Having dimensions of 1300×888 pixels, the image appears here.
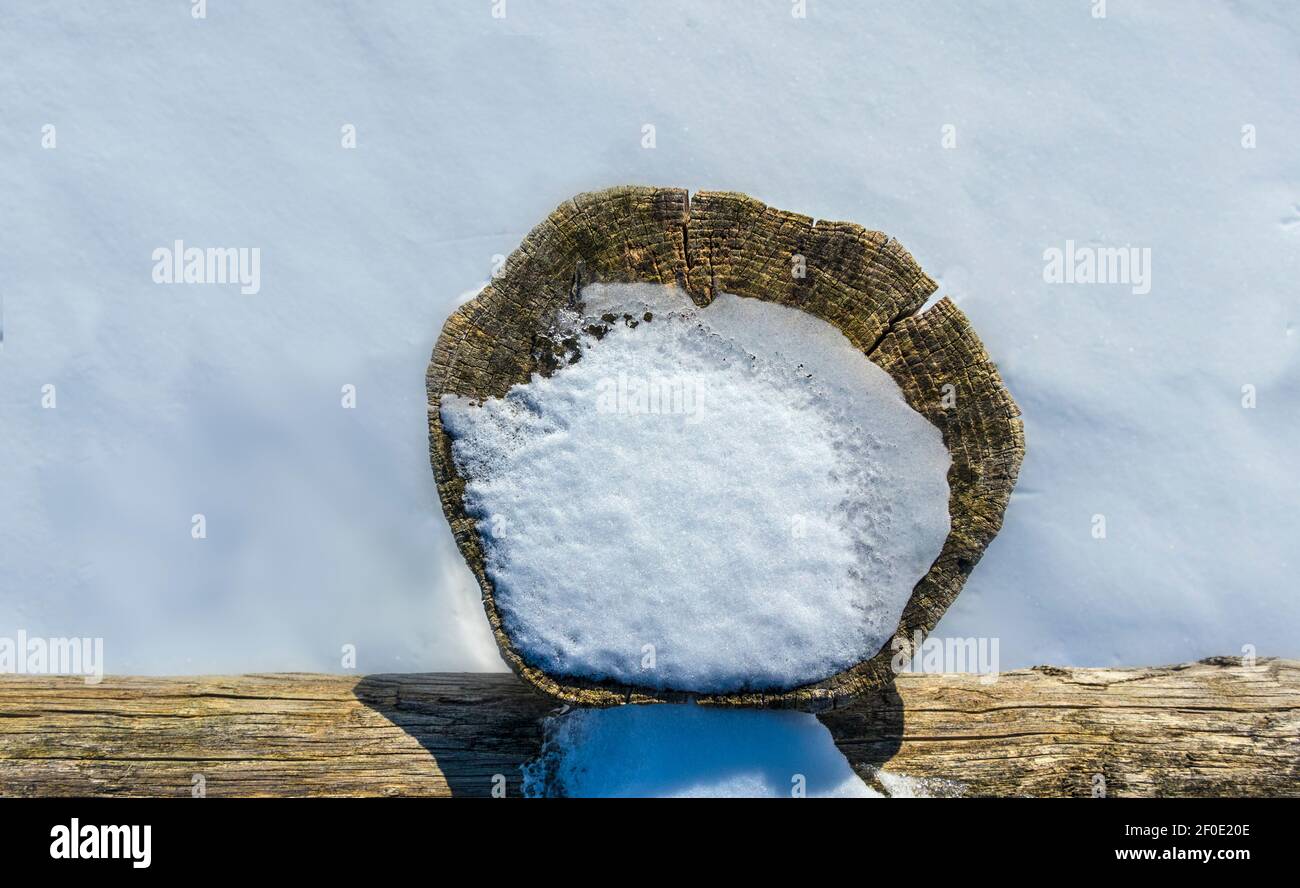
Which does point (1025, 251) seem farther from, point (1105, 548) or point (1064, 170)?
point (1105, 548)

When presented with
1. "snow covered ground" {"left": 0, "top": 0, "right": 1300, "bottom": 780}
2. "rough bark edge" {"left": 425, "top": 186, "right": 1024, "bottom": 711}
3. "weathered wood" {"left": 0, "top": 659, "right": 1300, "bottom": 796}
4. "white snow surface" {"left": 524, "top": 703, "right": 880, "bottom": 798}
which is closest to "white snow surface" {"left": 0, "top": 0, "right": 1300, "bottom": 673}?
"snow covered ground" {"left": 0, "top": 0, "right": 1300, "bottom": 780}

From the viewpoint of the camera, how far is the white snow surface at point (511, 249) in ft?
12.1

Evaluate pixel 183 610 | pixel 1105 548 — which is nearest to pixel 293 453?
pixel 183 610

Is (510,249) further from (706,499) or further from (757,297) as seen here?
(706,499)

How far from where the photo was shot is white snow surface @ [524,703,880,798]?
110 inches

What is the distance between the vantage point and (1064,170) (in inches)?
147

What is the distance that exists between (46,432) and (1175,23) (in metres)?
5.23

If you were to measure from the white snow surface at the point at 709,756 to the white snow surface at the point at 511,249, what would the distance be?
36.8 inches

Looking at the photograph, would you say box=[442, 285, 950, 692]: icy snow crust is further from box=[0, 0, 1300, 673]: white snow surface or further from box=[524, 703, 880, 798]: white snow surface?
box=[0, 0, 1300, 673]: white snow surface

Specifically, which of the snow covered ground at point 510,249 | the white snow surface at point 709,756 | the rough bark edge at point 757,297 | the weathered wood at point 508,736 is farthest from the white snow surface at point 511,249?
the rough bark edge at point 757,297

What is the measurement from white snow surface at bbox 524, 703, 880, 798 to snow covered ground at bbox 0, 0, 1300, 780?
3.07ft

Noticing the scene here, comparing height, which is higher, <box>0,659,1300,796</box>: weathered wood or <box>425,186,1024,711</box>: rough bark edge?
<box>425,186,1024,711</box>: rough bark edge

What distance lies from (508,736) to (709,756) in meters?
0.78
